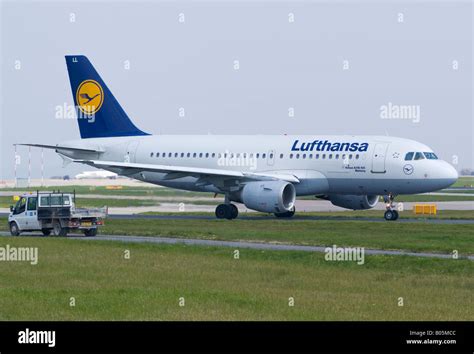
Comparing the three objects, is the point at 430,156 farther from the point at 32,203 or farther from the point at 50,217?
the point at 32,203

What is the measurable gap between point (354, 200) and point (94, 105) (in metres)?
18.5

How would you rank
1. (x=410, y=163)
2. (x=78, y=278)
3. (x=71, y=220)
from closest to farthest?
(x=78, y=278)
(x=71, y=220)
(x=410, y=163)

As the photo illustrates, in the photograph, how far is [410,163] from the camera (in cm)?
5644

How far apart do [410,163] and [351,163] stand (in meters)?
3.28

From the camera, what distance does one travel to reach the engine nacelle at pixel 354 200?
202ft

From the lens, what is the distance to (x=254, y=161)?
61.6 metres

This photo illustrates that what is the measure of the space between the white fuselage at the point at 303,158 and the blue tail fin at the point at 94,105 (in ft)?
2.72

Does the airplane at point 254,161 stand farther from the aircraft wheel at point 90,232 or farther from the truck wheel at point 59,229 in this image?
the truck wheel at point 59,229

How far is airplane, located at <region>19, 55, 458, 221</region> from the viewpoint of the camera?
5691 centimetres

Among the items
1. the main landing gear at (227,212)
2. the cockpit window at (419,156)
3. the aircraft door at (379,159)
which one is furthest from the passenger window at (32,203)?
the cockpit window at (419,156)

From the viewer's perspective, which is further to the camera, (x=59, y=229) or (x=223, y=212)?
(x=223, y=212)

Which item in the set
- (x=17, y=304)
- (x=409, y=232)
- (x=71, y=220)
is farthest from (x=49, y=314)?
(x=409, y=232)

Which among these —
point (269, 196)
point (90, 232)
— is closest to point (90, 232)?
point (90, 232)
